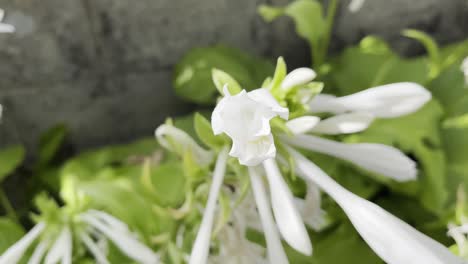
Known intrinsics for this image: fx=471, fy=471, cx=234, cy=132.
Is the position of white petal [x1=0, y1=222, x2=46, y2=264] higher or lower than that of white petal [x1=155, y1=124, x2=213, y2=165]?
lower

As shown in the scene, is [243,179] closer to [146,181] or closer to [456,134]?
[146,181]

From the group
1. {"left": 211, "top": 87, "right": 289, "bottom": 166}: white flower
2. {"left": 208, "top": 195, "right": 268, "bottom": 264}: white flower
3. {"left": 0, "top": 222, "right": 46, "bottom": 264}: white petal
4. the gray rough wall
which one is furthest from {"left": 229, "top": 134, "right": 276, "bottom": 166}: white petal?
the gray rough wall

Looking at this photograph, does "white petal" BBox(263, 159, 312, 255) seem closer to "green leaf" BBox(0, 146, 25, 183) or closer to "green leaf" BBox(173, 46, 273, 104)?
"green leaf" BBox(173, 46, 273, 104)

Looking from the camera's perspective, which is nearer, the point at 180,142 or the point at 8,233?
the point at 180,142

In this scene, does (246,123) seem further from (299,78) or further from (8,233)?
(8,233)

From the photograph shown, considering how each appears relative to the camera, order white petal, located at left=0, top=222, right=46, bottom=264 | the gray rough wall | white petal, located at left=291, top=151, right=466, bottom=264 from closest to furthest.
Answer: white petal, located at left=291, top=151, right=466, bottom=264
white petal, located at left=0, top=222, right=46, bottom=264
the gray rough wall

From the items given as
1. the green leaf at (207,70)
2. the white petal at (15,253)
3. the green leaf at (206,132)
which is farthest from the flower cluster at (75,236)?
the green leaf at (207,70)

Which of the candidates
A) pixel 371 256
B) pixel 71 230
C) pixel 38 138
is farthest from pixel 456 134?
pixel 38 138

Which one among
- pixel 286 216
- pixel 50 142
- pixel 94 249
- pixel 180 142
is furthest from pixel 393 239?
pixel 50 142

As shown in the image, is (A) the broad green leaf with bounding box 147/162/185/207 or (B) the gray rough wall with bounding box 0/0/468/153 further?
(B) the gray rough wall with bounding box 0/0/468/153
